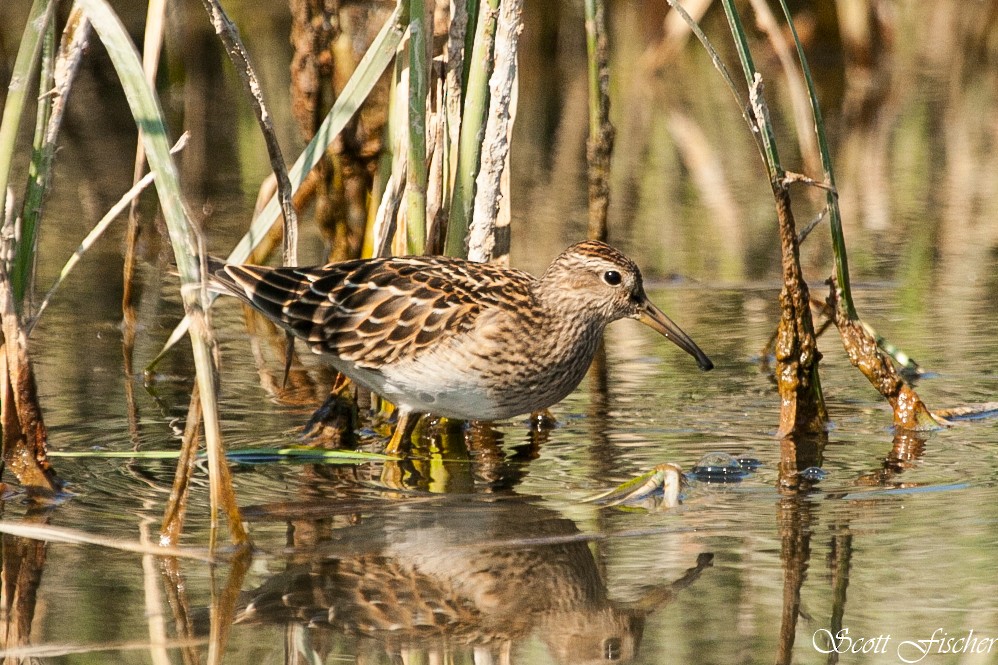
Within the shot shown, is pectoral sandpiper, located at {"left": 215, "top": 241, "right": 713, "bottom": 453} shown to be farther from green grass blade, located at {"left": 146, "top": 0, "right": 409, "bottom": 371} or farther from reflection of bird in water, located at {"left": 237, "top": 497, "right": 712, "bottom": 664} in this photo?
reflection of bird in water, located at {"left": 237, "top": 497, "right": 712, "bottom": 664}

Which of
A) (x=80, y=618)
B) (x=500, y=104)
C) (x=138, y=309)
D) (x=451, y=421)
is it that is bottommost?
(x=80, y=618)

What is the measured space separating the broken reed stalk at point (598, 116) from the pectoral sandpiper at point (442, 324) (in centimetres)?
88

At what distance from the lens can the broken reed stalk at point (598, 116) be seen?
291 inches

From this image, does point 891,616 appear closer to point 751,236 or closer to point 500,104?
point 500,104

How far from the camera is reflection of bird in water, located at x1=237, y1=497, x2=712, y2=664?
4.83 metres

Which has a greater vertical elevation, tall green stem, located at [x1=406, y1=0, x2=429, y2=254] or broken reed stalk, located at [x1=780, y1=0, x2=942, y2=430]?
tall green stem, located at [x1=406, y1=0, x2=429, y2=254]

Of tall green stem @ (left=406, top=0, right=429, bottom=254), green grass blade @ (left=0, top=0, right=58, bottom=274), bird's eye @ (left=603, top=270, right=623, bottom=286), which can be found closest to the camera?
green grass blade @ (left=0, top=0, right=58, bottom=274)

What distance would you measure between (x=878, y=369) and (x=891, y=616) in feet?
7.89

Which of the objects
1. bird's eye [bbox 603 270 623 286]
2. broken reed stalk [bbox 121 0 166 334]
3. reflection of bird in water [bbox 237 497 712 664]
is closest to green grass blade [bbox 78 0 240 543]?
reflection of bird in water [bbox 237 497 712 664]

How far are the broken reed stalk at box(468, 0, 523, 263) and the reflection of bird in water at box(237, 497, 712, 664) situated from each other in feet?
5.43

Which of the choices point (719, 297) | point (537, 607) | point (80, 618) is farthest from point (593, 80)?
point (80, 618)

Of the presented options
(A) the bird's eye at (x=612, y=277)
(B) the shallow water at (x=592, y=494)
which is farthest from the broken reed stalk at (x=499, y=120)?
(B) the shallow water at (x=592, y=494)

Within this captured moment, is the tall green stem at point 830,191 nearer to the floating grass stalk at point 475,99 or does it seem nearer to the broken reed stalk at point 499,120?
the broken reed stalk at point 499,120

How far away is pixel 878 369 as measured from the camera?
7.06 meters
